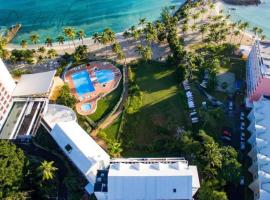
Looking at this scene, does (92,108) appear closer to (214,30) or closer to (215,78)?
(215,78)

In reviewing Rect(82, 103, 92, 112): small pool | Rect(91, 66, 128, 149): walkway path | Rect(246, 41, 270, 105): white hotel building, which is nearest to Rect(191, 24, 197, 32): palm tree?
Rect(246, 41, 270, 105): white hotel building

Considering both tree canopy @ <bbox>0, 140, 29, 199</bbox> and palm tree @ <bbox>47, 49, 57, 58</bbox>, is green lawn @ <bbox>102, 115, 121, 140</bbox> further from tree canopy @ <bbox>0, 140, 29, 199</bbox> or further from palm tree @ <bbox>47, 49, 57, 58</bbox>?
palm tree @ <bbox>47, 49, 57, 58</bbox>

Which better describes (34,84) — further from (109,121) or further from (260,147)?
(260,147)

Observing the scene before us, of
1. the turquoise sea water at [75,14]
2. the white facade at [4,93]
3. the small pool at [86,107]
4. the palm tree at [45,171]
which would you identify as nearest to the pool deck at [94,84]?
the small pool at [86,107]

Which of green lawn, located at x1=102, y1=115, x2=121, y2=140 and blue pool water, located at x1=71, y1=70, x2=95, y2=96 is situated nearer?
green lawn, located at x1=102, y1=115, x2=121, y2=140

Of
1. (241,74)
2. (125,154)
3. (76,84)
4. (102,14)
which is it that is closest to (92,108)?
(76,84)

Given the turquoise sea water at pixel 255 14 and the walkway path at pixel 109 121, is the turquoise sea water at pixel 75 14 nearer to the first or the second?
the turquoise sea water at pixel 255 14
